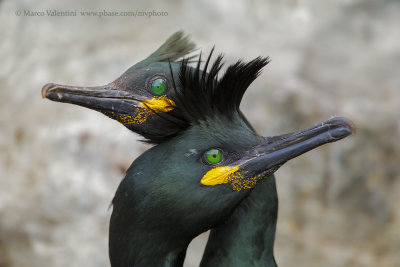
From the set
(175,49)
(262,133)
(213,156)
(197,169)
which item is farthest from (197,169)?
(262,133)

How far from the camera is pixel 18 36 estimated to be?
8383 millimetres

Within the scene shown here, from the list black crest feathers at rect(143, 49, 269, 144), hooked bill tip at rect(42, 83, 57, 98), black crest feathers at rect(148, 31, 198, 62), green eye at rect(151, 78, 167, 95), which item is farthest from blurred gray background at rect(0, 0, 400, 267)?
black crest feathers at rect(143, 49, 269, 144)

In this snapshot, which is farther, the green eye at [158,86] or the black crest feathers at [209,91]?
the green eye at [158,86]

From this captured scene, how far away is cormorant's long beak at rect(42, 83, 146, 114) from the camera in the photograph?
11.4ft

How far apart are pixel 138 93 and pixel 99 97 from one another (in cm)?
27

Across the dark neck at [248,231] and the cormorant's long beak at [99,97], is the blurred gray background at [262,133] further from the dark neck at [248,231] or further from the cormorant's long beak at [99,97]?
the dark neck at [248,231]

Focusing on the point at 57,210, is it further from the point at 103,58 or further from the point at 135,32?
the point at 135,32

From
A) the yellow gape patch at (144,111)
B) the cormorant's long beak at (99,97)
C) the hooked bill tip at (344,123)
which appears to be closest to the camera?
the hooked bill tip at (344,123)

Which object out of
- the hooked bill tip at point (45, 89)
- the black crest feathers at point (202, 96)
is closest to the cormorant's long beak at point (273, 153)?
the black crest feathers at point (202, 96)

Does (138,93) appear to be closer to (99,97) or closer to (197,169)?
(99,97)

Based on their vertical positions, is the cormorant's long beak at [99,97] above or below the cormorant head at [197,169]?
above

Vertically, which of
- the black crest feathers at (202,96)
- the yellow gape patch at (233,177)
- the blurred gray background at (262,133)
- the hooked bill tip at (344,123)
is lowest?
the yellow gape patch at (233,177)

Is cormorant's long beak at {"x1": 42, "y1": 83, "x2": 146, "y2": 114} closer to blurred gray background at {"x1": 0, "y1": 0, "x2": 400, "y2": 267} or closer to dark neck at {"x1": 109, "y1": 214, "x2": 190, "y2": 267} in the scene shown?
dark neck at {"x1": 109, "y1": 214, "x2": 190, "y2": 267}

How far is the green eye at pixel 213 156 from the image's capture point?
3.07 m
